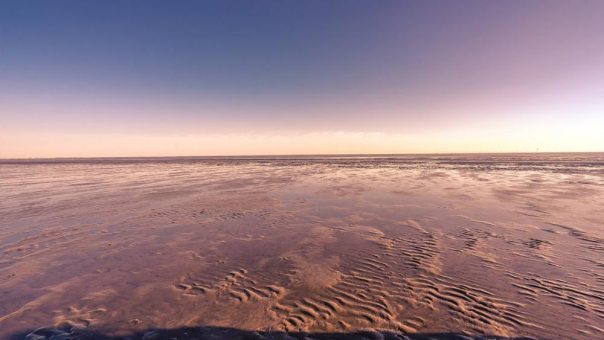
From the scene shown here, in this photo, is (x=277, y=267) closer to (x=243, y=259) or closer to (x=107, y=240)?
(x=243, y=259)

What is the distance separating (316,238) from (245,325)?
194 inches

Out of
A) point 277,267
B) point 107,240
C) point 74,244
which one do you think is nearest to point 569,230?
point 277,267

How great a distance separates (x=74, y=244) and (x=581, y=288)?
537 inches

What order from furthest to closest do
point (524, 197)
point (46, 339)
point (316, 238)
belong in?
point (524, 197) → point (316, 238) → point (46, 339)

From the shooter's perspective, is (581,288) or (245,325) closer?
(245,325)

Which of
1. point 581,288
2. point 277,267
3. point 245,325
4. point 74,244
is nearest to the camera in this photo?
point 245,325

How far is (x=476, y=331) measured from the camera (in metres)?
4.28

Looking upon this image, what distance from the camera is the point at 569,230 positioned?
30.8 ft

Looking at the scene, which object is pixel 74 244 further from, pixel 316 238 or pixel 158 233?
pixel 316 238

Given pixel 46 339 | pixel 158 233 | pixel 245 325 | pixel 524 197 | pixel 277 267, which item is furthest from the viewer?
pixel 524 197

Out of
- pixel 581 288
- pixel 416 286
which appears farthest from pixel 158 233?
pixel 581 288

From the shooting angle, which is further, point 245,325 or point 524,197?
point 524,197

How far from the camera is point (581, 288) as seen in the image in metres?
5.51

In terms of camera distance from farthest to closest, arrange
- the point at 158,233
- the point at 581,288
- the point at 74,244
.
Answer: the point at 158,233 < the point at 74,244 < the point at 581,288
